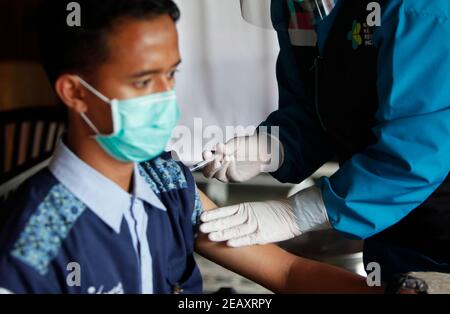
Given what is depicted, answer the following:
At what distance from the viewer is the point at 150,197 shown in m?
1.34

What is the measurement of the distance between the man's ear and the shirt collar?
0.10 m

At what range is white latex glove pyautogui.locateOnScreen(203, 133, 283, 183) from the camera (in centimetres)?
161

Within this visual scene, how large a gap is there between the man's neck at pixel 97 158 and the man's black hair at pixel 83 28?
14 centimetres

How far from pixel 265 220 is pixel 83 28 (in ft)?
2.04

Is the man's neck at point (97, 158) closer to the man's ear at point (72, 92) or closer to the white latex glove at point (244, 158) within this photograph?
the man's ear at point (72, 92)

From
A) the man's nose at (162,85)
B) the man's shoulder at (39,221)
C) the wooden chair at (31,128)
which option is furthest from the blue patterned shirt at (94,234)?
the wooden chair at (31,128)

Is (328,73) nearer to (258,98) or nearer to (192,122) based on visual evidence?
(192,122)

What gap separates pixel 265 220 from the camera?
1497 mm

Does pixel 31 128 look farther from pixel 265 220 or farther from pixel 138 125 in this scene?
pixel 138 125

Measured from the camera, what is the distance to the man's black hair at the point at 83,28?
3.68 ft

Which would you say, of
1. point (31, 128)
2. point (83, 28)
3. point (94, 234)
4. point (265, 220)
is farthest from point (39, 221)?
point (31, 128)

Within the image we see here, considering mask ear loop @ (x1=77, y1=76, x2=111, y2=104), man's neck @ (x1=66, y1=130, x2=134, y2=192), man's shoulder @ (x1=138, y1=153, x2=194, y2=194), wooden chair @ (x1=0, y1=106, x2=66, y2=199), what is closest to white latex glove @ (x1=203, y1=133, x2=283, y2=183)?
man's shoulder @ (x1=138, y1=153, x2=194, y2=194)

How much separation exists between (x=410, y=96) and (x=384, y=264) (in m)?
0.47
